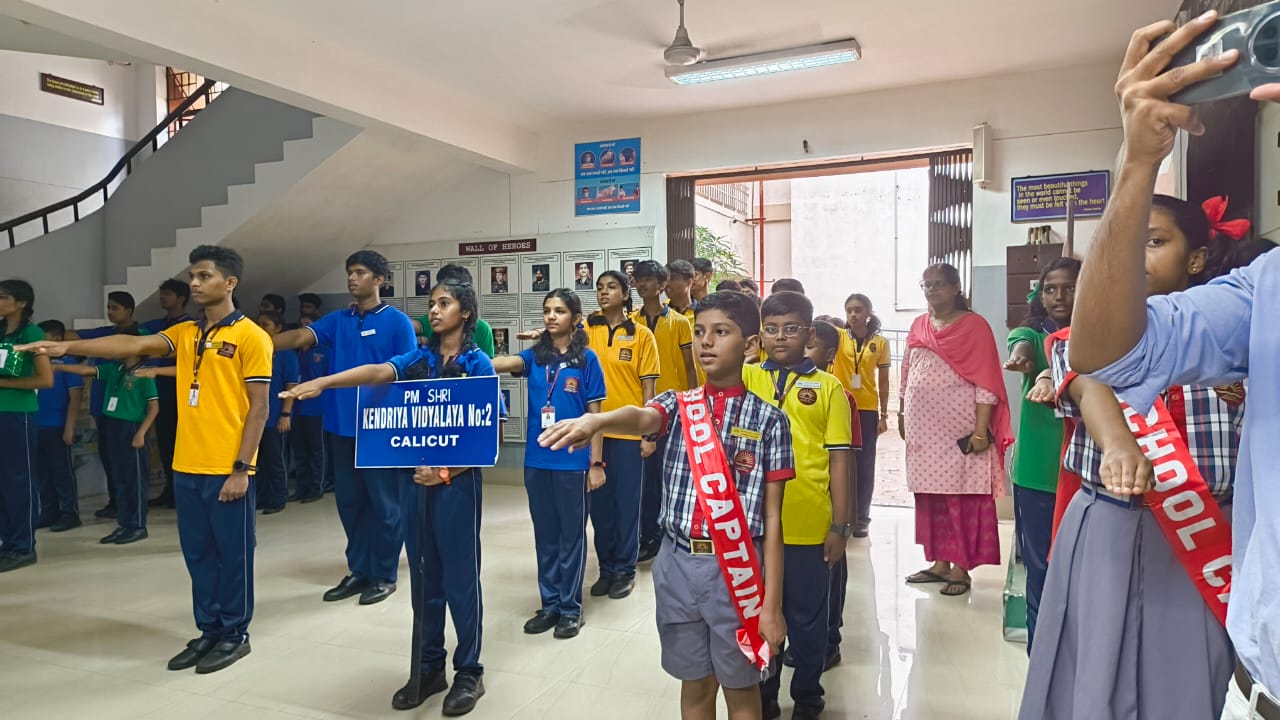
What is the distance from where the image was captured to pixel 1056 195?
5.23 metres

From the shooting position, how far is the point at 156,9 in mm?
3771

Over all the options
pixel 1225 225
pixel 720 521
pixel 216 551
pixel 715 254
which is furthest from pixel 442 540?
pixel 715 254

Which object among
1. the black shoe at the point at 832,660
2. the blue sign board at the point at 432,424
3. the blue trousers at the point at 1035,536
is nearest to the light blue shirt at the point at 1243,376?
the blue sign board at the point at 432,424

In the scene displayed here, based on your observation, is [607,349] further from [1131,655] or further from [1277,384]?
[1277,384]

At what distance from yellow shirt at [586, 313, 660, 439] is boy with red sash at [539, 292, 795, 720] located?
77.4 inches

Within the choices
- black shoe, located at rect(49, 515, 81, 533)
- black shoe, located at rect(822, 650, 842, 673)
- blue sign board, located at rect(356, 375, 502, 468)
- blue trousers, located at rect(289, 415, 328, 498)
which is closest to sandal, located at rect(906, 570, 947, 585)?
black shoe, located at rect(822, 650, 842, 673)

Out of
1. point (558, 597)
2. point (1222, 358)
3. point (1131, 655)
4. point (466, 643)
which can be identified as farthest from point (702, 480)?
point (558, 597)

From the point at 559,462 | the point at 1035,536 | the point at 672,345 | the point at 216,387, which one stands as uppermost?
the point at 672,345

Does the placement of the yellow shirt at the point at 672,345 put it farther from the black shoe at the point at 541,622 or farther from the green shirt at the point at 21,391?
the green shirt at the point at 21,391

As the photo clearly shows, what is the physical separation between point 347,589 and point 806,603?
250cm

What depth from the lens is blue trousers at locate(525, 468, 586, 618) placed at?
10.8 feet

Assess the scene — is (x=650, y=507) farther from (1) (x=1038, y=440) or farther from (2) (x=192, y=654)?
(2) (x=192, y=654)

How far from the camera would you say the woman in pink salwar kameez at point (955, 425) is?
3.48 metres

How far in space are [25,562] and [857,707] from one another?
469 centimetres
